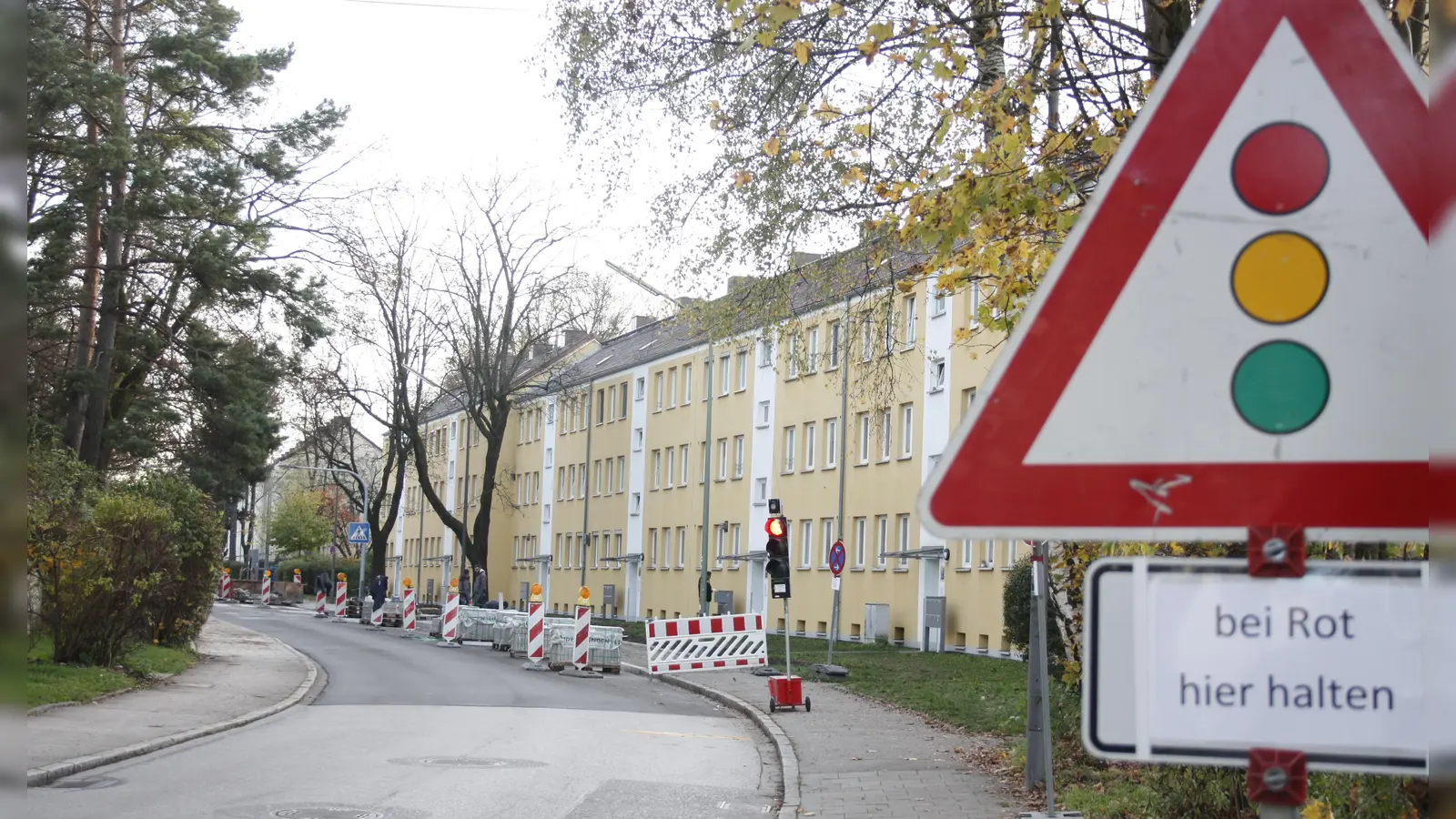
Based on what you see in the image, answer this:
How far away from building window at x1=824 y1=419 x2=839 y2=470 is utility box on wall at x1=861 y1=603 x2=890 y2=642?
646 cm

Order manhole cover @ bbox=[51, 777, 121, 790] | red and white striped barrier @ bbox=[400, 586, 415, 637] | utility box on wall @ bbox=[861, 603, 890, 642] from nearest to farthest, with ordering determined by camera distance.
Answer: manhole cover @ bbox=[51, 777, 121, 790] < utility box on wall @ bbox=[861, 603, 890, 642] < red and white striped barrier @ bbox=[400, 586, 415, 637]

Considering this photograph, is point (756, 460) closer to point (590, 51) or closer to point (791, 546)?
point (791, 546)

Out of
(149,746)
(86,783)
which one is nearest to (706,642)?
(149,746)

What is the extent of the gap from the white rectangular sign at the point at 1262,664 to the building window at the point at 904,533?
139 feet

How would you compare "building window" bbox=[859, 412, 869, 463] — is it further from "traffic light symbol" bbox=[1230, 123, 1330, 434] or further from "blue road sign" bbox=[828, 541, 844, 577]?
"traffic light symbol" bbox=[1230, 123, 1330, 434]

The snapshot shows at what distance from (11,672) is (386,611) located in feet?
155

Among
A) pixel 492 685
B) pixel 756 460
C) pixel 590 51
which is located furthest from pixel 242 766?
pixel 756 460

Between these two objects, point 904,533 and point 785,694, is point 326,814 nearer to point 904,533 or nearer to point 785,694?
point 785,694

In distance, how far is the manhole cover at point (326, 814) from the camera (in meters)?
10.7

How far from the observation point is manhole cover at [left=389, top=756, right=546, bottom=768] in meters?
14.2

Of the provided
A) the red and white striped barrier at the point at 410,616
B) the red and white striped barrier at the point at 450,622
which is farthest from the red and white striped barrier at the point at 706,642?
the red and white striped barrier at the point at 410,616

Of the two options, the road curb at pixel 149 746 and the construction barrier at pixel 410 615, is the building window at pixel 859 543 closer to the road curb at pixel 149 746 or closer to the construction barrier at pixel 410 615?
the construction barrier at pixel 410 615

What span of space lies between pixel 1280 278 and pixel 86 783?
482 inches

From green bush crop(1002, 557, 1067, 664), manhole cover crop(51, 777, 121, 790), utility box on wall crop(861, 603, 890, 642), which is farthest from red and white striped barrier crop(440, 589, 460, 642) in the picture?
manhole cover crop(51, 777, 121, 790)
